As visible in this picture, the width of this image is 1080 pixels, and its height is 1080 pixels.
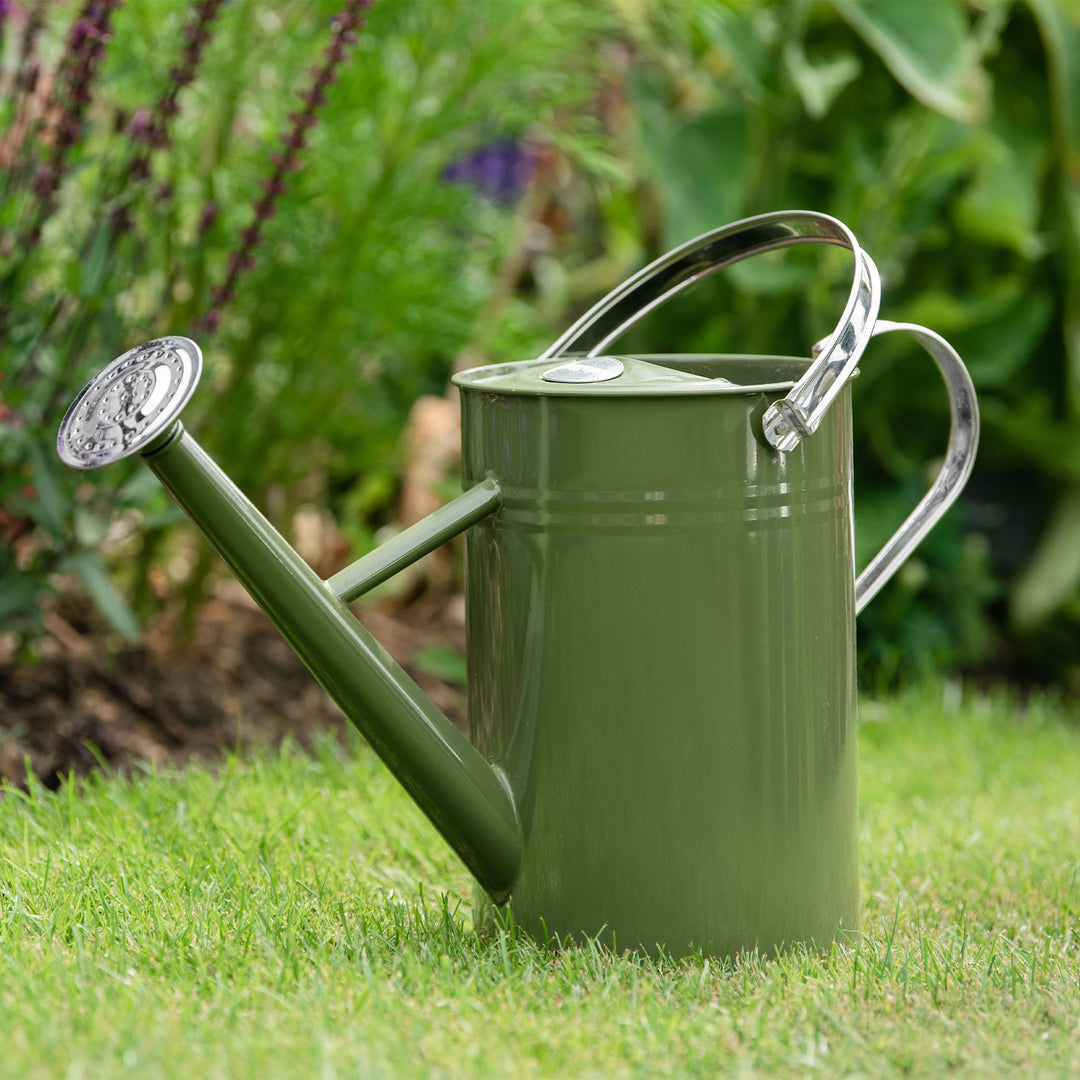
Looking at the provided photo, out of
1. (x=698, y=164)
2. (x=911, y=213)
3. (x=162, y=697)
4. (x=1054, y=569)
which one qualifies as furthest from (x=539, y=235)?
(x=162, y=697)

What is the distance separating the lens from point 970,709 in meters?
2.87

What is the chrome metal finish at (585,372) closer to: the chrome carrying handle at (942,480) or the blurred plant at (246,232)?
the chrome carrying handle at (942,480)

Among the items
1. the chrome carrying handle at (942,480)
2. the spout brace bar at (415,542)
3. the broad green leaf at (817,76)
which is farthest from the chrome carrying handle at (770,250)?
the broad green leaf at (817,76)

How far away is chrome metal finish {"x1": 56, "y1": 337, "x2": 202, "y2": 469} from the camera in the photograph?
128 cm

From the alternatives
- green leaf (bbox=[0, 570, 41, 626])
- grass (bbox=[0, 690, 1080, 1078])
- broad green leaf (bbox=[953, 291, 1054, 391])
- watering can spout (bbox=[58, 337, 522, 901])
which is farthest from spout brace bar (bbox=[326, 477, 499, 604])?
broad green leaf (bbox=[953, 291, 1054, 391])

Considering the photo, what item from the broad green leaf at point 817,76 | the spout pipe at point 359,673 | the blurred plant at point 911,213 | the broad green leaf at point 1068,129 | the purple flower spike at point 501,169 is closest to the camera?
the spout pipe at point 359,673

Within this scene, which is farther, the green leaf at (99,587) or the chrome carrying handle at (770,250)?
the green leaf at (99,587)

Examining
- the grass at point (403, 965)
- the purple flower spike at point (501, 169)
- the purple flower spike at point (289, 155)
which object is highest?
the purple flower spike at point (501, 169)

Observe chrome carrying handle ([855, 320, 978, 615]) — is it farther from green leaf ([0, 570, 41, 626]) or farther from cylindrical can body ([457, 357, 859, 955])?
green leaf ([0, 570, 41, 626])

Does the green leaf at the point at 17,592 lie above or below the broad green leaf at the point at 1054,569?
above

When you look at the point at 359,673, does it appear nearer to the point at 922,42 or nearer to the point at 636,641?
the point at 636,641

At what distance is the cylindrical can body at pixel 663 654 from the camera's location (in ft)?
4.66

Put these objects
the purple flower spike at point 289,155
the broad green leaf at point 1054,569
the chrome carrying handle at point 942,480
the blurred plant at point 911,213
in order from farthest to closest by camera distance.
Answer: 1. the broad green leaf at point 1054,569
2. the blurred plant at point 911,213
3. the purple flower spike at point 289,155
4. the chrome carrying handle at point 942,480

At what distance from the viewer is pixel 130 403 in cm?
132
